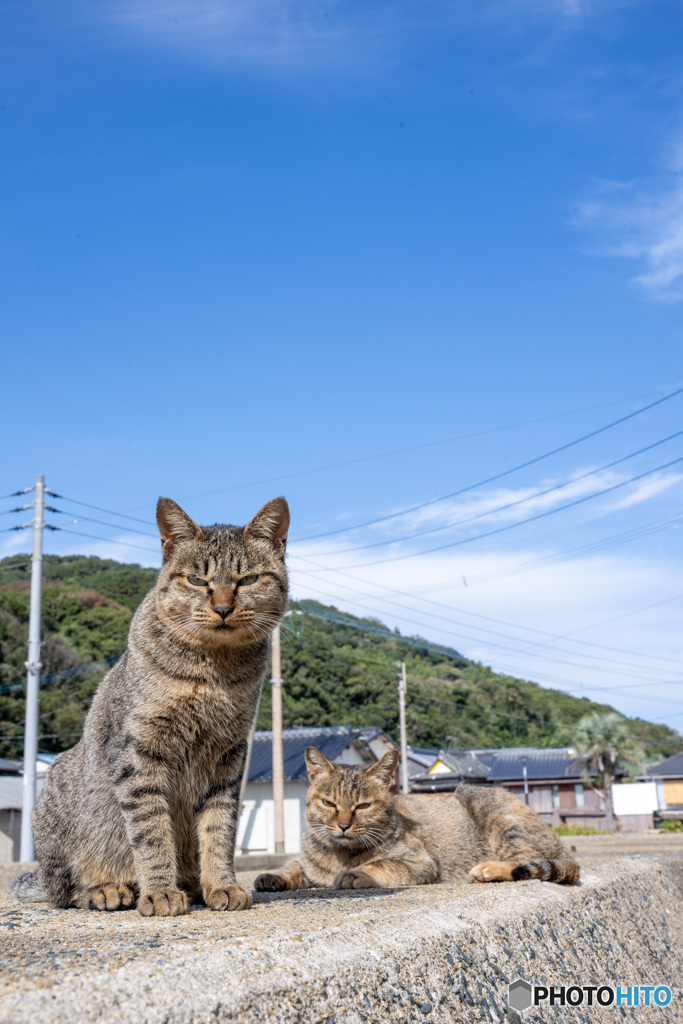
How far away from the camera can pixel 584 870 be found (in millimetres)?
4727

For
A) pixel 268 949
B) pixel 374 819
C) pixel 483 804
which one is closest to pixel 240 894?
pixel 268 949

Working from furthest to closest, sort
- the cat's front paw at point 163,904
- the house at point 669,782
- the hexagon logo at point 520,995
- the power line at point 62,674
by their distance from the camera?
1. the house at point 669,782
2. the power line at point 62,674
3. the cat's front paw at point 163,904
4. the hexagon logo at point 520,995

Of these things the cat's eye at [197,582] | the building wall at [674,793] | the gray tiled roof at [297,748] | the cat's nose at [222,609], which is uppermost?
the cat's eye at [197,582]

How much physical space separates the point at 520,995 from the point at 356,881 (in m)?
1.95

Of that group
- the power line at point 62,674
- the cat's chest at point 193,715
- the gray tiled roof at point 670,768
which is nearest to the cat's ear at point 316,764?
the cat's chest at point 193,715

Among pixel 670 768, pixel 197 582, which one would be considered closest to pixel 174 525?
pixel 197 582

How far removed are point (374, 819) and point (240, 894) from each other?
190 cm

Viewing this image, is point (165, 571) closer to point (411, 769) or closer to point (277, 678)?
point (277, 678)

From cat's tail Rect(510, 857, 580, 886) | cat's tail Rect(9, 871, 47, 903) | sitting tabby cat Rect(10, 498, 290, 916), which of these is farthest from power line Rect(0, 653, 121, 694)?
sitting tabby cat Rect(10, 498, 290, 916)

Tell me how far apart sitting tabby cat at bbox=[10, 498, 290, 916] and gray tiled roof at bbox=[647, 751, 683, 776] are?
56453 millimetres

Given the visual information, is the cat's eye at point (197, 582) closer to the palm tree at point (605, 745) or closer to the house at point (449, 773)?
the house at point (449, 773)

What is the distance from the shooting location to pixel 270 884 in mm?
4262

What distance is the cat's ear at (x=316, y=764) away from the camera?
5.10 meters

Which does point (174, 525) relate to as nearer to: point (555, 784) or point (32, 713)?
point (32, 713)
